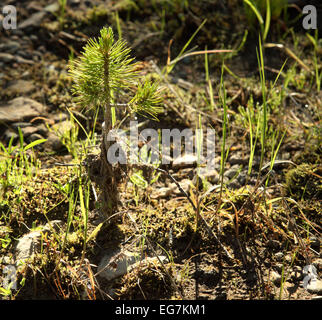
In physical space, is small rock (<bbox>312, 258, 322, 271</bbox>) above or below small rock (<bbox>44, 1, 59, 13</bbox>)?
below

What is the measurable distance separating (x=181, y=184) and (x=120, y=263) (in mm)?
736

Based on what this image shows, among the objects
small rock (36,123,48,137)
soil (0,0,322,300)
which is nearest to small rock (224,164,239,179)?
soil (0,0,322,300)

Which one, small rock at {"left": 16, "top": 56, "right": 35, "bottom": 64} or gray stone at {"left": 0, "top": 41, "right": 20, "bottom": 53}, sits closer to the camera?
small rock at {"left": 16, "top": 56, "right": 35, "bottom": 64}

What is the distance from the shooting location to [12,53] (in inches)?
146

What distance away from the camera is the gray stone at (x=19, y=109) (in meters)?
3.07

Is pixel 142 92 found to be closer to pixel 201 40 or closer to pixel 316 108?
pixel 316 108

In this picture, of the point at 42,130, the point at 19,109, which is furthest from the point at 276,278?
the point at 19,109

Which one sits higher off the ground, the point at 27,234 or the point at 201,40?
the point at 201,40

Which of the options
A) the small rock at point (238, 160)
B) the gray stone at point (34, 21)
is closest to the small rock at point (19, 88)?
the gray stone at point (34, 21)

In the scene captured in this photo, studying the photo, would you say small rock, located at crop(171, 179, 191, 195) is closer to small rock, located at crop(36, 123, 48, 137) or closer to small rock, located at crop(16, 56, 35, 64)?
small rock, located at crop(36, 123, 48, 137)

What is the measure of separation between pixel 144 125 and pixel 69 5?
190 centimetres

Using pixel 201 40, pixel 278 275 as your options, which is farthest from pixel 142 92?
pixel 201 40

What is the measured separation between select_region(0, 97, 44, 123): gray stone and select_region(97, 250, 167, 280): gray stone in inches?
58.0

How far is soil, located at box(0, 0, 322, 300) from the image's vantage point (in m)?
2.07
